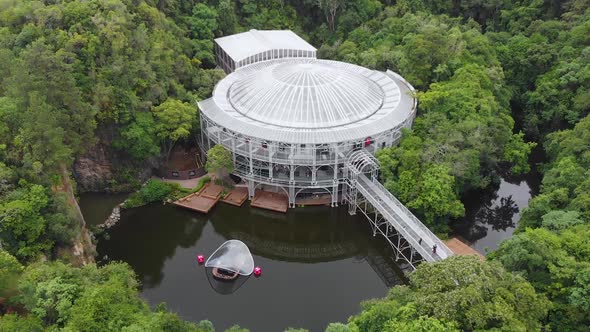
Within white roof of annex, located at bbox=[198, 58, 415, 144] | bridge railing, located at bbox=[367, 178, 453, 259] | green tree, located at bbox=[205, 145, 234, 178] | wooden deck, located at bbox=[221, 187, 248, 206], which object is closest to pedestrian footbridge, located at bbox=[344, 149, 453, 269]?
bridge railing, located at bbox=[367, 178, 453, 259]

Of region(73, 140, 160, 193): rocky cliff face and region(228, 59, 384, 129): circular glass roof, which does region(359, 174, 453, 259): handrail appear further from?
region(73, 140, 160, 193): rocky cliff face

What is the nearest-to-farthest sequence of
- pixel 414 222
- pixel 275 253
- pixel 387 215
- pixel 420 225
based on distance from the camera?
1. pixel 420 225
2. pixel 414 222
3. pixel 387 215
4. pixel 275 253

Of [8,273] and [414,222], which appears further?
[414,222]

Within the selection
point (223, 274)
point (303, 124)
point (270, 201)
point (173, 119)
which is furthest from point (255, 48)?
point (223, 274)

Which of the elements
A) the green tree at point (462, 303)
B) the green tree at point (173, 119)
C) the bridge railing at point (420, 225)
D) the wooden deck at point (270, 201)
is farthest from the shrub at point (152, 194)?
the green tree at point (462, 303)

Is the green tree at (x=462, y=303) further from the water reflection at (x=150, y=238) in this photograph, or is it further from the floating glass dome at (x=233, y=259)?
the water reflection at (x=150, y=238)

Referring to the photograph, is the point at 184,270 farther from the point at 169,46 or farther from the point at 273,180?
the point at 169,46

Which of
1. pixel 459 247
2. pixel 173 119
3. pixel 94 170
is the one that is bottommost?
pixel 459 247

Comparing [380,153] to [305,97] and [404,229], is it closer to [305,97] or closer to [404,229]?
[404,229]
